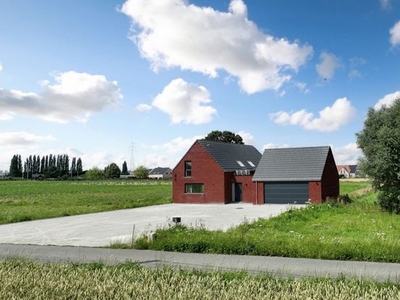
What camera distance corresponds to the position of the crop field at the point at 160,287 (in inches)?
249

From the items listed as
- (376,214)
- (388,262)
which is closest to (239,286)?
(388,262)

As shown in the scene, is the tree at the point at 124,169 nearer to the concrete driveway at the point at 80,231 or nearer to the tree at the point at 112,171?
the tree at the point at 112,171

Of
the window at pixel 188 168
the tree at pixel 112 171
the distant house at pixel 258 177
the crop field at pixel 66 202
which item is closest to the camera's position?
the crop field at pixel 66 202

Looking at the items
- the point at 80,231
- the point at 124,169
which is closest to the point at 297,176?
the point at 80,231

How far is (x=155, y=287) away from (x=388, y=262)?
666 centimetres

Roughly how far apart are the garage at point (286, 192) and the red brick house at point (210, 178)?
1443mm

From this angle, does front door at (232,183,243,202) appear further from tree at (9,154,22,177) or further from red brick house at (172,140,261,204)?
tree at (9,154,22,177)

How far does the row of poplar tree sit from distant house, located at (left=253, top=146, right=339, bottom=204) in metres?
130

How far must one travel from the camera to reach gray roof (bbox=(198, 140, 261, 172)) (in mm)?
39094

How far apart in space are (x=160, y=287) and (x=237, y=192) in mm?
32575

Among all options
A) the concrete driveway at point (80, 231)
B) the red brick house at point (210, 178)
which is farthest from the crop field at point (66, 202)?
the concrete driveway at point (80, 231)

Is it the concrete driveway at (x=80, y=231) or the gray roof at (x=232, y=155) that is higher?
the gray roof at (x=232, y=155)

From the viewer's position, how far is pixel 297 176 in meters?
35.4

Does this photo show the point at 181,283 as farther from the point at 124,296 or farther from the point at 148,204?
the point at 148,204
